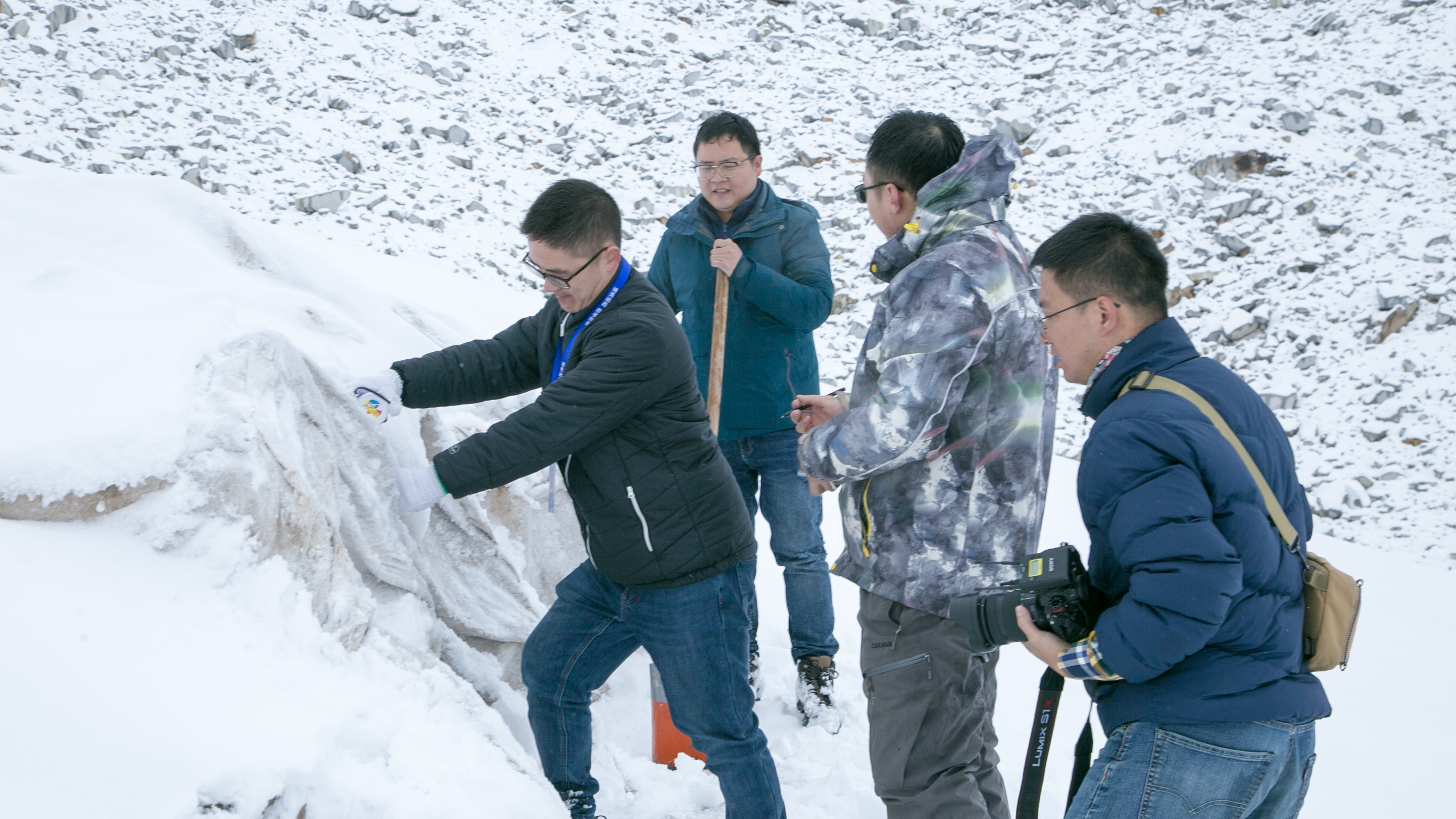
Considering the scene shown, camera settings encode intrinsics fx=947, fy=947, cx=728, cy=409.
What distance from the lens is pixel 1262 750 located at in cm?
150

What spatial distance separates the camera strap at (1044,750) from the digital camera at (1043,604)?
5.2 inches

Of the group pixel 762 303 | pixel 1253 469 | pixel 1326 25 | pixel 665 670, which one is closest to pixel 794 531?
pixel 762 303

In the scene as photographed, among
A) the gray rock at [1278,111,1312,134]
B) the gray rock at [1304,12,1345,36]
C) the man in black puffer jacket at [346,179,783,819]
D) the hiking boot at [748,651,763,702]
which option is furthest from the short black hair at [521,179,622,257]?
the gray rock at [1304,12,1345,36]

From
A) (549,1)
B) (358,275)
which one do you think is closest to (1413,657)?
(358,275)

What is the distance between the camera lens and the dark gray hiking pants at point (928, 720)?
196 cm

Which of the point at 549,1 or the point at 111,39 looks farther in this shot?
the point at 549,1

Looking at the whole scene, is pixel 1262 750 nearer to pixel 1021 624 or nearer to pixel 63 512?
pixel 1021 624

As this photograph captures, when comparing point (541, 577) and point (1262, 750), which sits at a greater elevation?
point (1262, 750)

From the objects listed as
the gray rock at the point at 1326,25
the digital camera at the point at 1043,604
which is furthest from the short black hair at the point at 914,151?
the gray rock at the point at 1326,25

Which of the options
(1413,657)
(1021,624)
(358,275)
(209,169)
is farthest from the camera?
(209,169)

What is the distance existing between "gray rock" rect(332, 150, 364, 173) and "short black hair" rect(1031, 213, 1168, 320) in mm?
8310

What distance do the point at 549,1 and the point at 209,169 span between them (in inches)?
224

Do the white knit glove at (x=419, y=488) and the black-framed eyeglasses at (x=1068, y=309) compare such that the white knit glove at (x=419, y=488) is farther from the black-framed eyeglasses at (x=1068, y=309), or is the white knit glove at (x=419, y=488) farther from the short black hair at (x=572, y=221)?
the black-framed eyeglasses at (x=1068, y=309)

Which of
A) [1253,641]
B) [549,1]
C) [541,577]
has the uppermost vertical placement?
[549,1]
